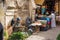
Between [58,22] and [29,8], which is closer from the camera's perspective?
[29,8]

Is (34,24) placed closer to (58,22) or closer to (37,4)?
(37,4)

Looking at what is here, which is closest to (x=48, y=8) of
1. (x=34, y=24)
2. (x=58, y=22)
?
(x=58, y=22)

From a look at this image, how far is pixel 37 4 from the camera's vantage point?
1842cm

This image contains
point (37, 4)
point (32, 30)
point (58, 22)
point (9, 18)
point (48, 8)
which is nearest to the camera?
point (9, 18)

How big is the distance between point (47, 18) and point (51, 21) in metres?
0.76

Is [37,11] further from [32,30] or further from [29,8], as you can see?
[32,30]

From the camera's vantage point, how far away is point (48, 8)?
20953 millimetres

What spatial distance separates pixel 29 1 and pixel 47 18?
189 cm

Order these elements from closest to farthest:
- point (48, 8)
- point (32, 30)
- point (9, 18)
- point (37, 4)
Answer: point (9, 18), point (32, 30), point (37, 4), point (48, 8)

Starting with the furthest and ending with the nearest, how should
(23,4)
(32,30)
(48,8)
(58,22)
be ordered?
(48,8), (58,22), (23,4), (32,30)

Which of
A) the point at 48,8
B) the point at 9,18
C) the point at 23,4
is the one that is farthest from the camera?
the point at 48,8

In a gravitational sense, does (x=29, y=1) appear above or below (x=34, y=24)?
above

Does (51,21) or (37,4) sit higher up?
(37,4)

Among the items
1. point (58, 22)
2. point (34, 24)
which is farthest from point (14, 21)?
point (58, 22)
